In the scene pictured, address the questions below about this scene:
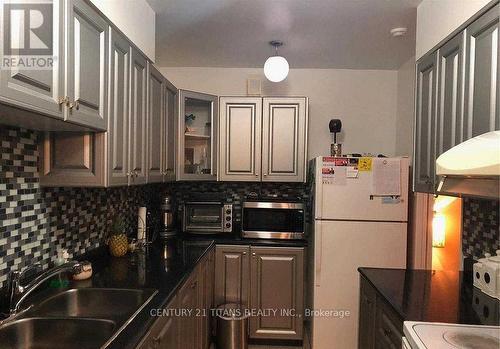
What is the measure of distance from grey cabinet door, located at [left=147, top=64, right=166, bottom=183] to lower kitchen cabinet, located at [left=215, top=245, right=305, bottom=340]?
0.95 metres

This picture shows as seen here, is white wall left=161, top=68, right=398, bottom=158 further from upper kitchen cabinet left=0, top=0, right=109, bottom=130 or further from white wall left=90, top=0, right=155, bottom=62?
upper kitchen cabinet left=0, top=0, right=109, bottom=130

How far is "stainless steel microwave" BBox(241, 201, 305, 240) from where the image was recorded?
2.96 m

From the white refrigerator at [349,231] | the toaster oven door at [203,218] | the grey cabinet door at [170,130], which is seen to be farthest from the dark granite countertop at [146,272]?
the grey cabinet door at [170,130]

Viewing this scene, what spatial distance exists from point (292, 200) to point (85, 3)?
7.13 feet

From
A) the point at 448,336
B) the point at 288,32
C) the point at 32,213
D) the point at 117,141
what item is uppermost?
the point at 288,32

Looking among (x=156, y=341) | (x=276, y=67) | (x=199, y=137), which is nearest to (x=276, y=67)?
(x=276, y=67)

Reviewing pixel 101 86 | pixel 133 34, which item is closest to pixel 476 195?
pixel 101 86

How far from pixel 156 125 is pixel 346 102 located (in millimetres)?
1995

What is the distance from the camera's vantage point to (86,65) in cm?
137

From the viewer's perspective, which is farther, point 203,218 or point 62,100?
point 203,218

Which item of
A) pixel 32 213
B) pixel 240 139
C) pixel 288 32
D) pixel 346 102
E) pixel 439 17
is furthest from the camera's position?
pixel 346 102

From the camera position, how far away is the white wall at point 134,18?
1.60 metres

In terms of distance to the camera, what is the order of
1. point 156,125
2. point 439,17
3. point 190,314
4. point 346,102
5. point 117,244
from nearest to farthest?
point 439,17
point 190,314
point 117,244
point 156,125
point 346,102

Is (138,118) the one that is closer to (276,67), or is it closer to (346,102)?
(276,67)
